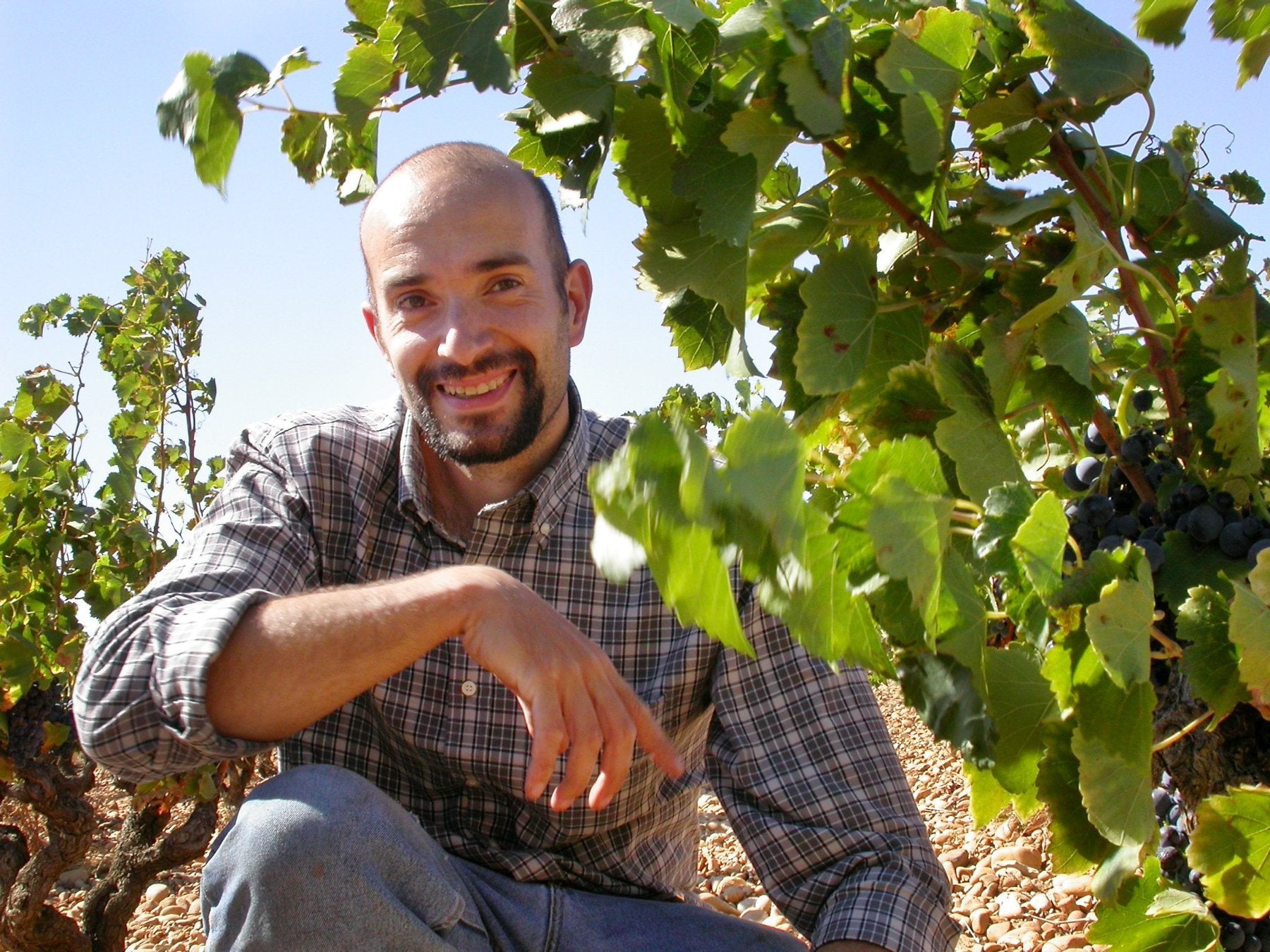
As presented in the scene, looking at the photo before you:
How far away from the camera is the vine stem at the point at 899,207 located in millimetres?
1265

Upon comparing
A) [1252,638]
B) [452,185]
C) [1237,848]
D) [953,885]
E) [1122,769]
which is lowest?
[953,885]

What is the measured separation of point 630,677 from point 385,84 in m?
1.16

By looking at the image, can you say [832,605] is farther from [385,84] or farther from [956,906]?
[956,906]

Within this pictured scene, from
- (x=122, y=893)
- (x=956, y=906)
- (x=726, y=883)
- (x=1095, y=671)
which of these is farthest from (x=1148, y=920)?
(x=122, y=893)

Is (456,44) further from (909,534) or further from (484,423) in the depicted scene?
(484,423)

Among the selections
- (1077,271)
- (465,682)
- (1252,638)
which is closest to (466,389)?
(465,682)

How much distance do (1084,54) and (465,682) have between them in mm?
1436

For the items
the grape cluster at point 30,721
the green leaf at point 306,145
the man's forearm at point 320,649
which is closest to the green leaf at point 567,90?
the green leaf at point 306,145

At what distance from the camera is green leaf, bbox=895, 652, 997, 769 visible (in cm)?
106

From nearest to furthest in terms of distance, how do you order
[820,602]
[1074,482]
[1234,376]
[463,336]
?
[820,602] < [1234,376] < [1074,482] < [463,336]

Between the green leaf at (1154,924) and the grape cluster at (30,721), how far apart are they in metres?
3.85

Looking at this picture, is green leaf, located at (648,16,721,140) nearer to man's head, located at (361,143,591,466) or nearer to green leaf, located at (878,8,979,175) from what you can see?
green leaf, located at (878,8,979,175)

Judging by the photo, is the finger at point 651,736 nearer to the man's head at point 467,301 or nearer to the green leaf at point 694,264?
the green leaf at point 694,264

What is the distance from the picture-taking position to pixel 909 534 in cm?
89
